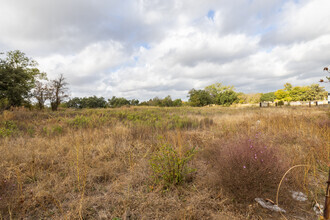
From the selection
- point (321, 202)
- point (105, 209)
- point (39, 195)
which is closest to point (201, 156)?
point (321, 202)

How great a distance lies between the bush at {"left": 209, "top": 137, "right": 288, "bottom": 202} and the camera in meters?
2.44

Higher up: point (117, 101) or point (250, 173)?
point (117, 101)

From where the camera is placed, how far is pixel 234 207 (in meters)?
2.34

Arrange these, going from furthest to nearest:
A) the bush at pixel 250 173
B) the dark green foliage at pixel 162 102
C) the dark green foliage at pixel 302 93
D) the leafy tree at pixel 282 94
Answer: the leafy tree at pixel 282 94, the dark green foliage at pixel 302 93, the dark green foliage at pixel 162 102, the bush at pixel 250 173

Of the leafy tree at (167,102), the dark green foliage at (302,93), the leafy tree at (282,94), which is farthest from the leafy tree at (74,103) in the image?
the leafy tree at (282,94)

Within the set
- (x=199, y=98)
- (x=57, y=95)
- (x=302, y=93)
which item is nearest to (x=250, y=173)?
(x=57, y=95)

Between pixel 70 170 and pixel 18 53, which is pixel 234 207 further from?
pixel 18 53

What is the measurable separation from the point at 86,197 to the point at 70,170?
44.1 inches

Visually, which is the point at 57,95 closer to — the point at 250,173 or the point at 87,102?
the point at 87,102

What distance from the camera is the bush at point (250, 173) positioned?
8.01 feet

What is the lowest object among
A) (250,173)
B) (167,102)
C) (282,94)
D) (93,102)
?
(250,173)

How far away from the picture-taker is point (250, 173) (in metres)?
2.44

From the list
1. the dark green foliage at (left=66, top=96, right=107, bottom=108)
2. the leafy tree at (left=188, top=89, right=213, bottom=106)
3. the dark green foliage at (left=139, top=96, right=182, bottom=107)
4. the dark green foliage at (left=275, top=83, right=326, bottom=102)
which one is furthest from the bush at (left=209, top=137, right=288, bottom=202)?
the dark green foliage at (left=275, top=83, right=326, bottom=102)

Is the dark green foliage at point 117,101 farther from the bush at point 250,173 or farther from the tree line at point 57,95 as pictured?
the bush at point 250,173
